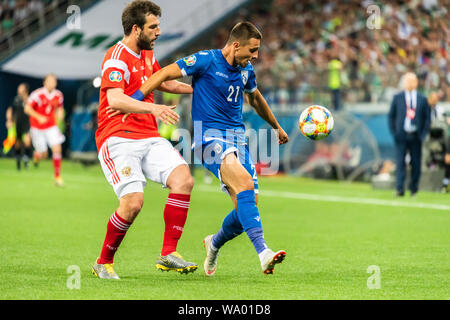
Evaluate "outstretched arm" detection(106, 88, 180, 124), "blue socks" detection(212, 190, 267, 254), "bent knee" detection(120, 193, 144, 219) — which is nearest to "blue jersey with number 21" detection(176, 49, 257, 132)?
"outstretched arm" detection(106, 88, 180, 124)

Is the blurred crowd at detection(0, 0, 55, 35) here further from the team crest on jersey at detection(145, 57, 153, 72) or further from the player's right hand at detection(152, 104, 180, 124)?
the player's right hand at detection(152, 104, 180, 124)

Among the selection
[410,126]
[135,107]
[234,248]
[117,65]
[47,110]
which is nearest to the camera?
[135,107]

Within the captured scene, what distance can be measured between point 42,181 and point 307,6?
47.5ft

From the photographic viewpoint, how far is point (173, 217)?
24.7ft

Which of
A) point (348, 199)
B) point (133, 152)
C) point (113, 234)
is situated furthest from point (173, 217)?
point (348, 199)

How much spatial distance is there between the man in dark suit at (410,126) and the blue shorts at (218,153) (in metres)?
10.4

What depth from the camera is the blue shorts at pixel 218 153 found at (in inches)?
295

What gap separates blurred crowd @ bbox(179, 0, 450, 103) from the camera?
2320 centimetres

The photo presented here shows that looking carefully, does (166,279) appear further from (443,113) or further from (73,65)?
(73,65)

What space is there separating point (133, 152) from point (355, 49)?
20.2 metres

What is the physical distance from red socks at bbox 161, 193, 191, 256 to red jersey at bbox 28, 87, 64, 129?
12809mm

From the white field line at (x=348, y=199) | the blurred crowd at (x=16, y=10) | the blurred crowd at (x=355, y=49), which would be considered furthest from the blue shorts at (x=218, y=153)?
the blurred crowd at (x=16, y=10)

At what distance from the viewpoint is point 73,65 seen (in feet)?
104

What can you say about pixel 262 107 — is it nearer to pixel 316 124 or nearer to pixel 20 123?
pixel 316 124
